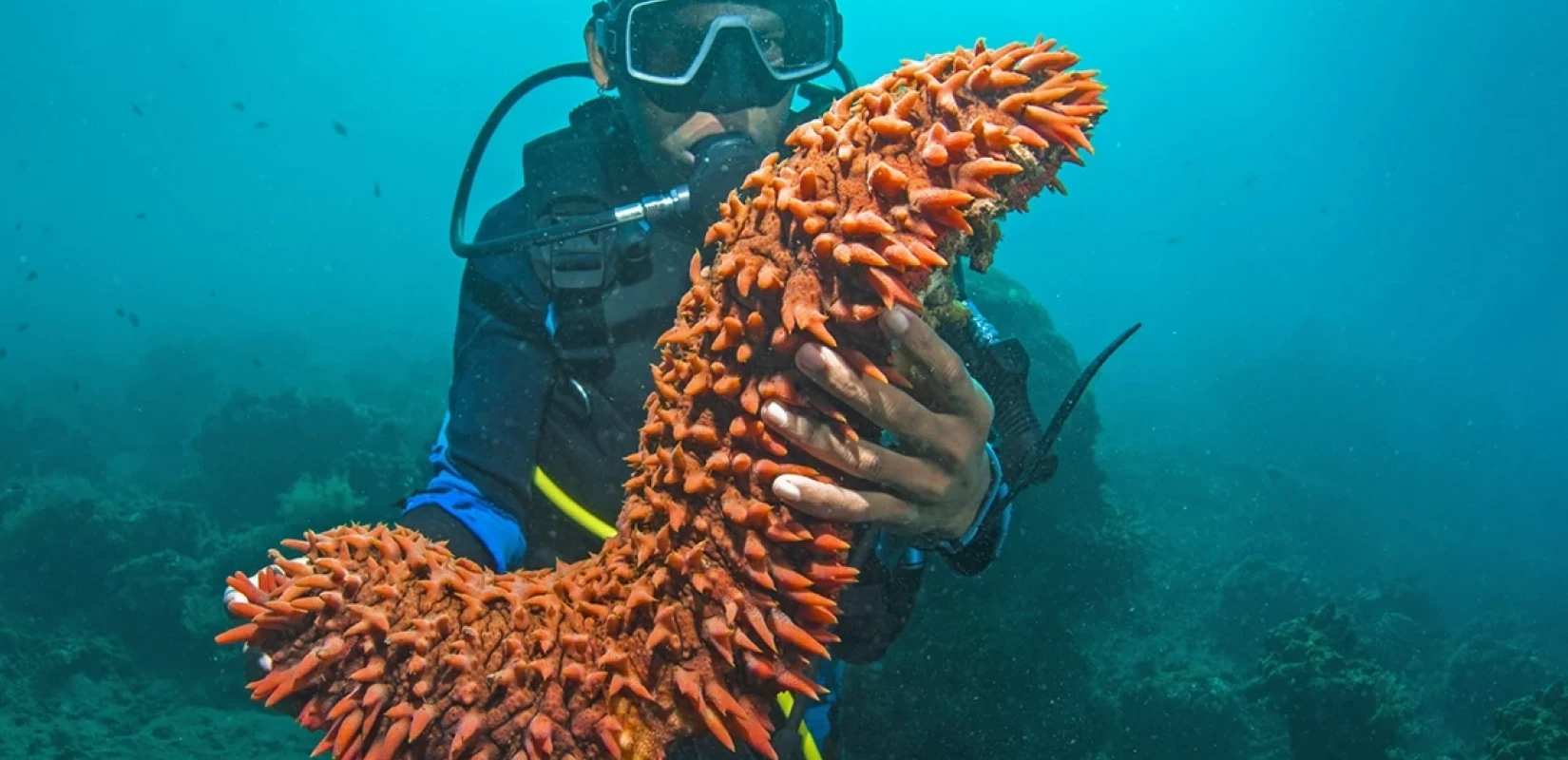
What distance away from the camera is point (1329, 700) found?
6.64 m

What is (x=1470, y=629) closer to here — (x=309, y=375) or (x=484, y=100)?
(x=309, y=375)

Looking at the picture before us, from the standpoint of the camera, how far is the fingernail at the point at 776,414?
137 centimetres

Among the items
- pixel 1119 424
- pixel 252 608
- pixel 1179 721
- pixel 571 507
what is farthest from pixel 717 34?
pixel 1119 424

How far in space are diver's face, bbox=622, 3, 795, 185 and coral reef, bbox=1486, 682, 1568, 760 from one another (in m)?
7.70

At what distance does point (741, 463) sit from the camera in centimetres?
138

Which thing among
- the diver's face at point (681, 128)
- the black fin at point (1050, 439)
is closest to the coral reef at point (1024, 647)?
the black fin at point (1050, 439)

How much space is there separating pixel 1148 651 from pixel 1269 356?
26.7 m

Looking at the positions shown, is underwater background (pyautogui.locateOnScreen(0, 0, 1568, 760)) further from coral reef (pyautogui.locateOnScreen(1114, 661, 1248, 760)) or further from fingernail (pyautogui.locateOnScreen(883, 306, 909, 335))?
fingernail (pyautogui.locateOnScreen(883, 306, 909, 335))

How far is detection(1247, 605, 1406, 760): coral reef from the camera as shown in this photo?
6586 mm

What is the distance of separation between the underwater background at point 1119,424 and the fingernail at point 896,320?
423cm

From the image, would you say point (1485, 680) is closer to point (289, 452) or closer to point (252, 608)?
point (252, 608)

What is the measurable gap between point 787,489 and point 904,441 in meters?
0.31

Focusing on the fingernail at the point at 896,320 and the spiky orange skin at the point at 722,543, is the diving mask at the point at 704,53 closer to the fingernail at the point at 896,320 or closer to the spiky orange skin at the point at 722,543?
the spiky orange skin at the point at 722,543

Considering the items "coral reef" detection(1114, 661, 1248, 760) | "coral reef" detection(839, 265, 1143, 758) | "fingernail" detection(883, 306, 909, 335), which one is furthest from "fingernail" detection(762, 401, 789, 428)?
"coral reef" detection(1114, 661, 1248, 760)
